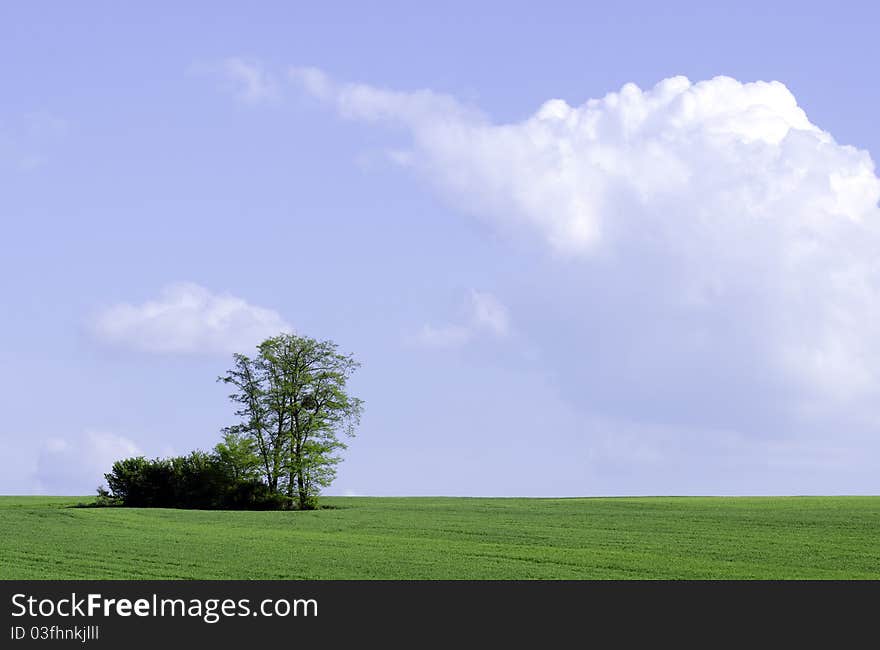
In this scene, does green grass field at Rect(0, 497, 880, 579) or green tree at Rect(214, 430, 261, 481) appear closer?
green grass field at Rect(0, 497, 880, 579)

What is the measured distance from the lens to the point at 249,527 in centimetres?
4878

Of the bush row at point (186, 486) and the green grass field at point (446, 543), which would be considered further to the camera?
the bush row at point (186, 486)

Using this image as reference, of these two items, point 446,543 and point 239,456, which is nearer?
point 446,543

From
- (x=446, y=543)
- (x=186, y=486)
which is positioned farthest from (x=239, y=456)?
(x=446, y=543)

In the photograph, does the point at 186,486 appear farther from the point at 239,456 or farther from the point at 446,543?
the point at 446,543

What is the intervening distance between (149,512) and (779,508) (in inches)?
1436

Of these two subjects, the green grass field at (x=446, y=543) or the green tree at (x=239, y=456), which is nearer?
the green grass field at (x=446, y=543)

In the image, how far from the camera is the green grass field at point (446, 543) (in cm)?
3011

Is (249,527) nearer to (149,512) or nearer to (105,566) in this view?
(149,512)

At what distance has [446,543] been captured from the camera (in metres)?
39.4

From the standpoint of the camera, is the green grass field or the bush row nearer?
the green grass field

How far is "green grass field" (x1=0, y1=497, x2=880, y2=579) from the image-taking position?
1185 inches
